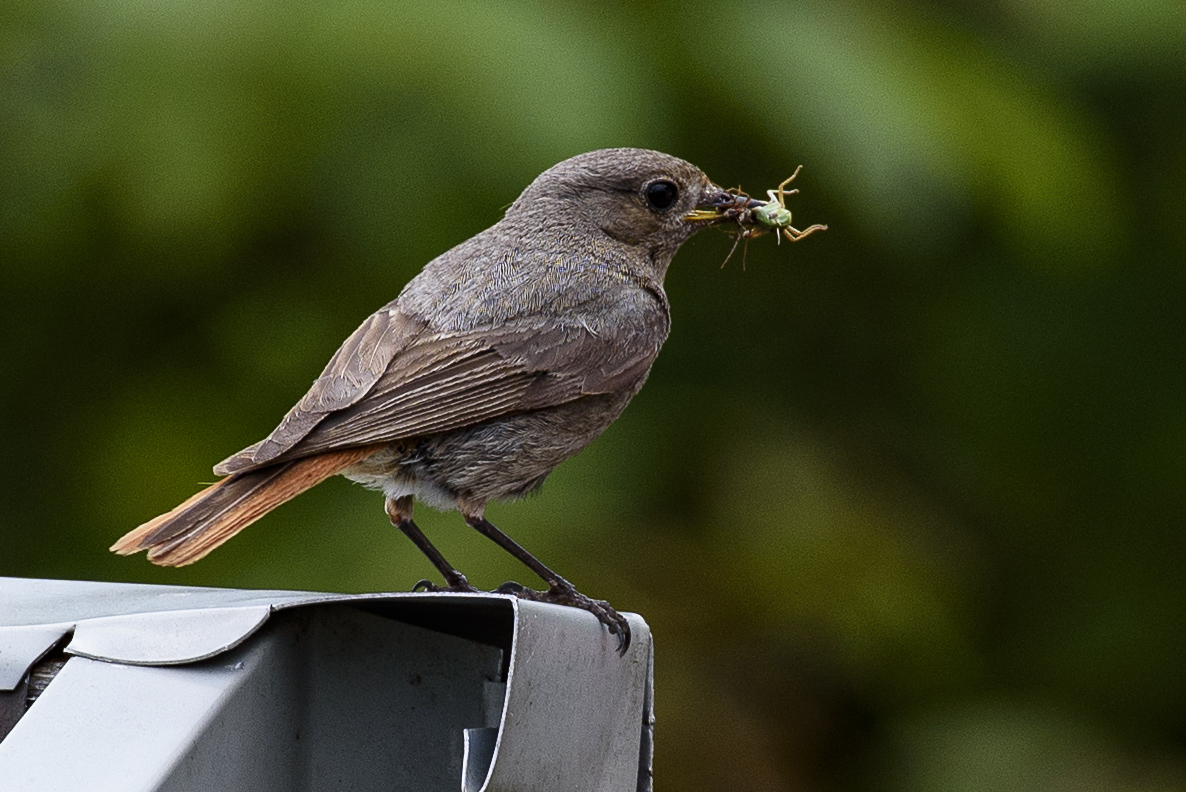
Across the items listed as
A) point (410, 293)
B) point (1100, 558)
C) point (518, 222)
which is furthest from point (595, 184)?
point (1100, 558)

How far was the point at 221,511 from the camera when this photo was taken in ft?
11.4

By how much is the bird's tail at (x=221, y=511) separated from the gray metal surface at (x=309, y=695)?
0.66 meters

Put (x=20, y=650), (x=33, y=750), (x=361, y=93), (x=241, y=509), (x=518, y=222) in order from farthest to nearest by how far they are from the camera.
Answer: (x=518, y=222)
(x=361, y=93)
(x=241, y=509)
(x=20, y=650)
(x=33, y=750)

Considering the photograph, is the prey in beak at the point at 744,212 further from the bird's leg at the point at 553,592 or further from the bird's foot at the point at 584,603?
the bird's foot at the point at 584,603

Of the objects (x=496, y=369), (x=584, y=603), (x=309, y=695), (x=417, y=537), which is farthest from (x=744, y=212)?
(x=309, y=695)

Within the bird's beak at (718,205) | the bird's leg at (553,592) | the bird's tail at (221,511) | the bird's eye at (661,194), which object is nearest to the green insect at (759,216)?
the bird's beak at (718,205)

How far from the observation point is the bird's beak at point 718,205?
4.54m

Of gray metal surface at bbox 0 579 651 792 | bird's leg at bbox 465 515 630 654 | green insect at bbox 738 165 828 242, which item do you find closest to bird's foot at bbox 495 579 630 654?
bird's leg at bbox 465 515 630 654

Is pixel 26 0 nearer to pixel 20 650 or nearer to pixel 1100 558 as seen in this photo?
pixel 20 650

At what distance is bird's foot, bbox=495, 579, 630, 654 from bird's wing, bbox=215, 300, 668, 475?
0.45 m

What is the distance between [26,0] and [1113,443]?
3750 mm

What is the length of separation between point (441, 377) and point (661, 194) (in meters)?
1.05

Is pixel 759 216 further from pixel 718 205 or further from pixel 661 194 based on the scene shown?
pixel 661 194

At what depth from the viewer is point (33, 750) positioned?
6.52 ft
